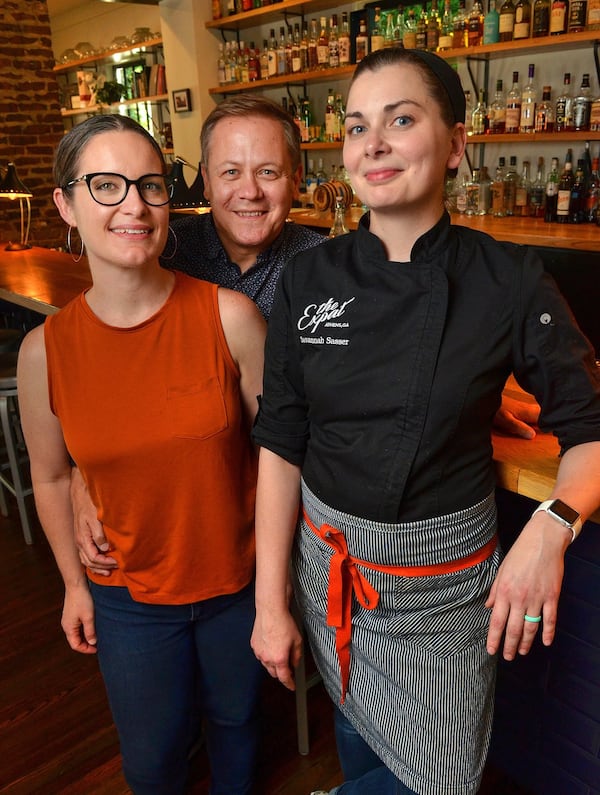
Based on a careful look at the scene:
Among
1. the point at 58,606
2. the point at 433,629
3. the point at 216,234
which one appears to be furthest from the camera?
the point at 58,606

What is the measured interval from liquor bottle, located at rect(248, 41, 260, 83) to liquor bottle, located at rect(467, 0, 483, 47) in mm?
1944

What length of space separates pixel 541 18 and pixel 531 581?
3.42 metres

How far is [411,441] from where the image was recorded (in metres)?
0.97

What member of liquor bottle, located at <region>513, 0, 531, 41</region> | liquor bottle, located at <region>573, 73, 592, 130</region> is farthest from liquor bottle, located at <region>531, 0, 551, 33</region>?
liquor bottle, located at <region>573, 73, 592, 130</region>

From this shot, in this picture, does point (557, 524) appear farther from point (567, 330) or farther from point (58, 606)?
point (58, 606)

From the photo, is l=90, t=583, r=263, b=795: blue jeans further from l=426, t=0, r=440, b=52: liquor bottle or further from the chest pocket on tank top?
l=426, t=0, r=440, b=52: liquor bottle

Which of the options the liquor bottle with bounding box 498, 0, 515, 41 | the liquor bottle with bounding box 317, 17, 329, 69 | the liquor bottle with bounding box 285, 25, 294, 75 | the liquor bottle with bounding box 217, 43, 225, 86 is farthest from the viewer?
the liquor bottle with bounding box 217, 43, 225, 86

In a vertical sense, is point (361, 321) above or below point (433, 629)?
above

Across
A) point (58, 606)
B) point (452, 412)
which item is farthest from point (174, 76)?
point (452, 412)

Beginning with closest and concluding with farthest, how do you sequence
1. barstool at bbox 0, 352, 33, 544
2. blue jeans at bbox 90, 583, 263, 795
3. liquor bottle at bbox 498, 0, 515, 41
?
blue jeans at bbox 90, 583, 263, 795
barstool at bbox 0, 352, 33, 544
liquor bottle at bbox 498, 0, 515, 41

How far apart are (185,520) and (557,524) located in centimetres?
65

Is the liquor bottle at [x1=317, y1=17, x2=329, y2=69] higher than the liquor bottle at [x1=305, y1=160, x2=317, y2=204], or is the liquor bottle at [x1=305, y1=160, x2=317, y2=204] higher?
the liquor bottle at [x1=317, y1=17, x2=329, y2=69]

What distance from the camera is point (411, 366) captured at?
96 cm

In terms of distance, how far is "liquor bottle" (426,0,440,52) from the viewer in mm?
3924
